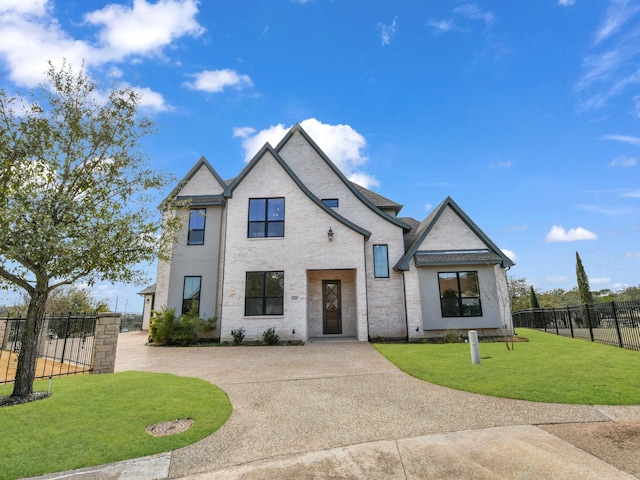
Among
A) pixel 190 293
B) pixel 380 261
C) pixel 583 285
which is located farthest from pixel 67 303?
pixel 583 285

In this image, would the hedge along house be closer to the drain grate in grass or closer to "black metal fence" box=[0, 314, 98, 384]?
"black metal fence" box=[0, 314, 98, 384]

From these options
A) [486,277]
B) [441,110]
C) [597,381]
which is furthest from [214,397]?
[441,110]

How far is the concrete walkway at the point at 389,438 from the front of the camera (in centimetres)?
347

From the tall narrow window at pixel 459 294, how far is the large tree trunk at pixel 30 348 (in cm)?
1440

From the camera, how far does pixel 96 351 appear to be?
27.9 ft

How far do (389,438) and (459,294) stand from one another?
11792mm

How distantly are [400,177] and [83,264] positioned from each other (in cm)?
1797

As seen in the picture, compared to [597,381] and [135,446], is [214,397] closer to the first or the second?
[135,446]

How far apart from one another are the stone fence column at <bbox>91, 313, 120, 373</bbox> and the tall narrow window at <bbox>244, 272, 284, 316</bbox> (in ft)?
20.8

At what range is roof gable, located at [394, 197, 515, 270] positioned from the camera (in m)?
14.6

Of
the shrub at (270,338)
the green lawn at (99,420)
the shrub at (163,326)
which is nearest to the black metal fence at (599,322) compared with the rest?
the shrub at (270,338)

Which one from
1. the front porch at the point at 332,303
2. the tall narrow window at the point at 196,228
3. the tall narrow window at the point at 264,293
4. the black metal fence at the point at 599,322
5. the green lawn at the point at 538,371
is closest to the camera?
the green lawn at the point at 538,371

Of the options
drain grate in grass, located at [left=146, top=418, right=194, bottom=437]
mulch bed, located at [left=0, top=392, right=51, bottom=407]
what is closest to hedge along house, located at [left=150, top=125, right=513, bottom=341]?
mulch bed, located at [left=0, top=392, right=51, bottom=407]

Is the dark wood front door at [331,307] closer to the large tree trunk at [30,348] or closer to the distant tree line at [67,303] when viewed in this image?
the large tree trunk at [30,348]
